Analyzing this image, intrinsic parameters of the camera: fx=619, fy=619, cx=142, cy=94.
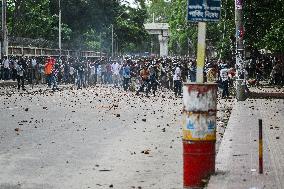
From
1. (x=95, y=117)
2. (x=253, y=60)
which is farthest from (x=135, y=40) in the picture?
(x=95, y=117)

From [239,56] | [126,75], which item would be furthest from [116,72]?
[239,56]

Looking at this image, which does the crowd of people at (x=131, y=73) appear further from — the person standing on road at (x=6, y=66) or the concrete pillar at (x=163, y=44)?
the concrete pillar at (x=163, y=44)

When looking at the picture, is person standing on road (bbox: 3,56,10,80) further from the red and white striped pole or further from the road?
the red and white striped pole

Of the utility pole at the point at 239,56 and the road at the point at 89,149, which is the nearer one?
the road at the point at 89,149

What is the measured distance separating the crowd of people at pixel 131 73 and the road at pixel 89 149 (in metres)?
11.9

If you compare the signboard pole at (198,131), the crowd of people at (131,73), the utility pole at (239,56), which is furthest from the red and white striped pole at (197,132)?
the crowd of people at (131,73)

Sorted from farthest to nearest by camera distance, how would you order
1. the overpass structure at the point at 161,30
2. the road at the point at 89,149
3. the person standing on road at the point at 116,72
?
the overpass structure at the point at 161,30 → the person standing on road at the point at 116,72 → the road at the point at 89,149

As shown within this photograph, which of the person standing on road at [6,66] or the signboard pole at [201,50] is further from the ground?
the signboard pole at [201,50]

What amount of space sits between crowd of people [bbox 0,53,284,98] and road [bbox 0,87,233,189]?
11.9 m

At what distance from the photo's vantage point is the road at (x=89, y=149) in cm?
880

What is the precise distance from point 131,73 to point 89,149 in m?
27.6

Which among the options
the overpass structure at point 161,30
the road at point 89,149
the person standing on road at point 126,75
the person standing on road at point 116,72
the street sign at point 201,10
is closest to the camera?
the street sign at point 201,10

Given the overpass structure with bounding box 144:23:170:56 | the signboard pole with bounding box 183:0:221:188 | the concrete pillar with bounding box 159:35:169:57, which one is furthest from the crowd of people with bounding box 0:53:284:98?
the concrete pillar with bounding box 159:35:169:57

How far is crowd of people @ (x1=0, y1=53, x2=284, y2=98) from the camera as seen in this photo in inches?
1276
